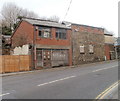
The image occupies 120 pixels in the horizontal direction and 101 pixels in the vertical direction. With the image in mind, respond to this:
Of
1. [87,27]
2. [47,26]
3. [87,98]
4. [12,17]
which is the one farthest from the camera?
[12,17]

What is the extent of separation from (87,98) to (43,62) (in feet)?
59.0

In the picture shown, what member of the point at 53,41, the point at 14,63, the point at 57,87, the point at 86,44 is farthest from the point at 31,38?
the point at 57,87

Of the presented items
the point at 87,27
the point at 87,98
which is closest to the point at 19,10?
the point at 87,27

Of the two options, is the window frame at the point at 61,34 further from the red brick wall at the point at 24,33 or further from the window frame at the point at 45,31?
Answer: the red brick wall at the point at 24,33

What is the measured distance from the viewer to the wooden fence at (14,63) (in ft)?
66.4

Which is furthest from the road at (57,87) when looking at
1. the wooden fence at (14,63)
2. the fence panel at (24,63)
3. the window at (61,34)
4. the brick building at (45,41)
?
the window at (61,34)

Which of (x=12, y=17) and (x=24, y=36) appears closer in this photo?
(x=24, y=36)

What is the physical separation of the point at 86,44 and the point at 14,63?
55.3ft

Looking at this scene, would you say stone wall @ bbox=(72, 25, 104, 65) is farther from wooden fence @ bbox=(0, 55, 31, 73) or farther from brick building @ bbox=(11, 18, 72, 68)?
wooden fence @ bbox=(0, 55, 31, 73)

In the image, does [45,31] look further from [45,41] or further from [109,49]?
[109,49]

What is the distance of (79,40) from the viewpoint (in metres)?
31.4

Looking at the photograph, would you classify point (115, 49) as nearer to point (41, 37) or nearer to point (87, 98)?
point (41, 37)

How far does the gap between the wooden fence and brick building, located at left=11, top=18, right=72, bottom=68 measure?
1.33 metres

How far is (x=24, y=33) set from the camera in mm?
27047
